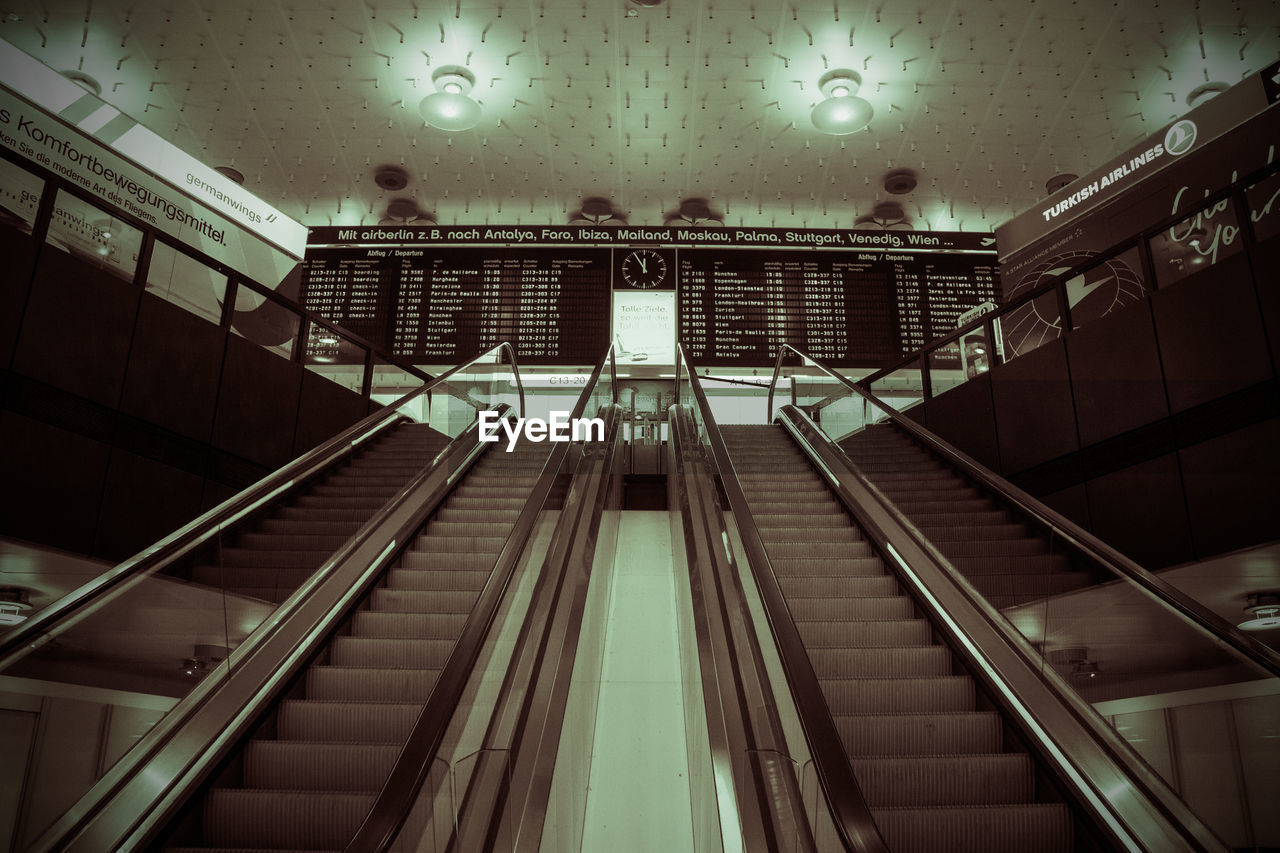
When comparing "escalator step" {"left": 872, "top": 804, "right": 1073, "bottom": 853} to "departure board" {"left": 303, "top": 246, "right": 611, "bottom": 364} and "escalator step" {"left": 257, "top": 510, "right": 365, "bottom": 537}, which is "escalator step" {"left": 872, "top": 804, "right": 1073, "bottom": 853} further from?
"departure board" {"left": 303, "top": 246, "right": 611, "bottom": 364}

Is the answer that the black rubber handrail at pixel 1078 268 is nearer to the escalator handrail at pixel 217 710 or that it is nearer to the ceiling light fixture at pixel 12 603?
the escalator handrail at pixel 217 710

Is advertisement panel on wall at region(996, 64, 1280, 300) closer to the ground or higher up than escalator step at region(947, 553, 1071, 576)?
higher up

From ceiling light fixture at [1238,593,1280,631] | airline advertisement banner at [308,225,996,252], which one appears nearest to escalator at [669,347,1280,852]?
ceiling light fixture at [1238,593,1280,631]

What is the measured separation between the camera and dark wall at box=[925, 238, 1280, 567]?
4758 mm

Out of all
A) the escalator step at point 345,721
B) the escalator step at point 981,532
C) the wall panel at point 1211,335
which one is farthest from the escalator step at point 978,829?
the wall panel at point 1211,335

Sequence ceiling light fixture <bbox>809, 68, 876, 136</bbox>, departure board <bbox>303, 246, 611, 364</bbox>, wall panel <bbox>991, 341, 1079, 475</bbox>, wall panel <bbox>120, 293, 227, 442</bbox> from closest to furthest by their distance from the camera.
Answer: wall panel <bbox>120, 293, 227, 442</bbox> < wall panel <bbox>991, 341, 1079, 475</bbox> < ceiling light fixture <bbox>809, 68, 876, 136</bbox> < departure board <bbox>303, 246, 611, 364</bbox>

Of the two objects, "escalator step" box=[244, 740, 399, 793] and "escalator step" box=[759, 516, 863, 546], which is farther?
"escalator step" box=[759, 516, 863, 546]

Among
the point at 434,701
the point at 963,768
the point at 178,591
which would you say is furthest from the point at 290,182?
the point at 963,768

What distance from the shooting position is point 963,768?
11.0 feet

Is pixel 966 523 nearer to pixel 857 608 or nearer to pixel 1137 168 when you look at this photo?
pixel 857 608

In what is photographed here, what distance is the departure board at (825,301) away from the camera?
392 inches

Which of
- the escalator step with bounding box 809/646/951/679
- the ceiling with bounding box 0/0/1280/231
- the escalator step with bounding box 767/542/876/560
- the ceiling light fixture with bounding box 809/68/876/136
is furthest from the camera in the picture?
the ceiling light fixture with bounding box 809/68/876/136

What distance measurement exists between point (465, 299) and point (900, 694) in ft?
25.2

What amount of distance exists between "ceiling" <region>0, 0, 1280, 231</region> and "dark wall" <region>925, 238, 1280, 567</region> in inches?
129
